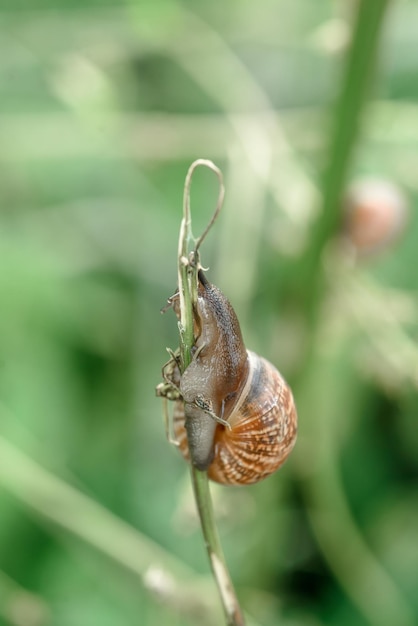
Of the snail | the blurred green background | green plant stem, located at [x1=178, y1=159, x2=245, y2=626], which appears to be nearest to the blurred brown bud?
the blurred green background

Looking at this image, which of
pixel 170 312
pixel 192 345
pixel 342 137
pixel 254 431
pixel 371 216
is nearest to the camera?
pixel 192 345

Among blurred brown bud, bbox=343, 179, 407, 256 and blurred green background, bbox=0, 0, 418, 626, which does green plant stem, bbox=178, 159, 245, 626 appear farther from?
blurred brown bud, bbox=343, 179, 407, 256

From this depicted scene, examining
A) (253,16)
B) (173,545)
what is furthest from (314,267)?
(253,16)

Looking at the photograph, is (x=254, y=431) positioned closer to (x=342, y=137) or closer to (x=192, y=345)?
(x=192, y=345)

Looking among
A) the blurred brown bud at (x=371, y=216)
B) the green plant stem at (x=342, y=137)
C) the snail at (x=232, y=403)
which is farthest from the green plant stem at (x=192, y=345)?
the blurred brown bud at (x=371, y=216)

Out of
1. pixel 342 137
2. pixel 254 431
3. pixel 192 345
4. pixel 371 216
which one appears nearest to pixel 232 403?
pixel 254 431

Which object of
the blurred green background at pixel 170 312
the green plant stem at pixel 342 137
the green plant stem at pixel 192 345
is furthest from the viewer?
the blurred green background at pixel 170 312

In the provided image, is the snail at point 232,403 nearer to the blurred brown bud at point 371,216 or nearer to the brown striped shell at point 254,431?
the brown striped shell at point 254,431

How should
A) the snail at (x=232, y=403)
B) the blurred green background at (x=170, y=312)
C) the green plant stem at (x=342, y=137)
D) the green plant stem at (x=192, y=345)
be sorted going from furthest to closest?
1. the blurred green background at (x=170, y=312)
2. the green plant stem at (x=342, y=137)
3. the snail at (x=232, y=403)
4. the green plant stem at (x=192, y=345)
